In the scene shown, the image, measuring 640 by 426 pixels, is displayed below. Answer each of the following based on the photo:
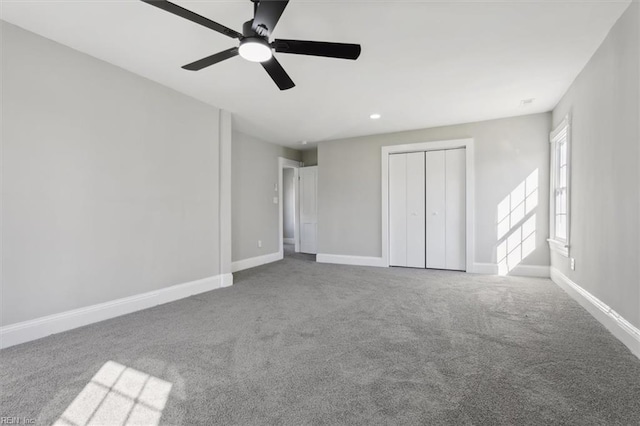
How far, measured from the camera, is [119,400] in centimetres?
161

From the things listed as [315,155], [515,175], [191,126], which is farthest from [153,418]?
[315,155]

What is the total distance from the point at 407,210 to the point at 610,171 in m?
3.03

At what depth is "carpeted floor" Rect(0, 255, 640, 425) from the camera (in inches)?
59.1

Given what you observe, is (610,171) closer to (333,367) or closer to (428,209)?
(333,367)

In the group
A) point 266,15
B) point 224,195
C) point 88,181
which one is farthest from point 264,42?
point 224,195

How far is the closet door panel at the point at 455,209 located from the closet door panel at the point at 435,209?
62 millimetres

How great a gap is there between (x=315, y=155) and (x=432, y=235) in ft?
10.9

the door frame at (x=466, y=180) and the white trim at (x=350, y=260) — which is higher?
the door frame at (x=466, y=180)

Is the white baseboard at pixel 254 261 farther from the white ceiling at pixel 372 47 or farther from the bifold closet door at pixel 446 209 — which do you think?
the bifold closet door at pixel 446 209

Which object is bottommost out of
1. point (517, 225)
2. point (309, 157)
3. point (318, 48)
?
point (517, 225)

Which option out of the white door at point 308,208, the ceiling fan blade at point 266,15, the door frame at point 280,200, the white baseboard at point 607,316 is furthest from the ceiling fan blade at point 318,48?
the white door at point 308,208

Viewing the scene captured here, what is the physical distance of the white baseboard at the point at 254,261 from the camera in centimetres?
528

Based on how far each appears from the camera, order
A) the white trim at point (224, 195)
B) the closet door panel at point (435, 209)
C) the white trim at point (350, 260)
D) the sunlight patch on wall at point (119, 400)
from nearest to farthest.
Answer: the sunlight patch on wall at point (119, 400) → the white trim at point (224, 195) → the closet door panel at point (435, 209) → the white trim at point (350, 260)

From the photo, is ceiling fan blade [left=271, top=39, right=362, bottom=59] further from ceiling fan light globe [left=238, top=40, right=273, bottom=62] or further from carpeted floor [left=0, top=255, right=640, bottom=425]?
carpeted floor [left=0, top=255, right=640, bottom=425]
